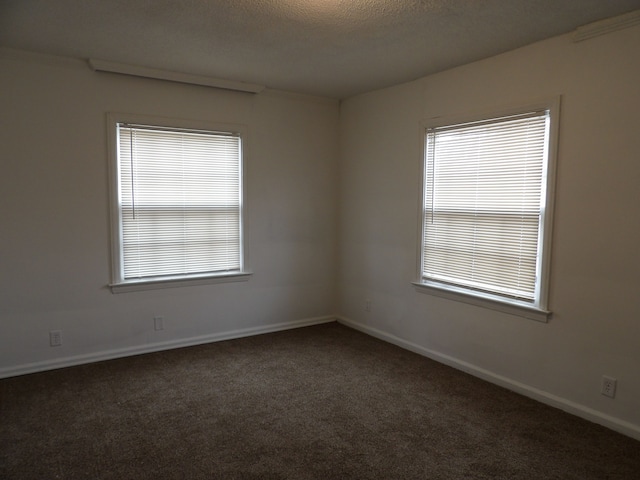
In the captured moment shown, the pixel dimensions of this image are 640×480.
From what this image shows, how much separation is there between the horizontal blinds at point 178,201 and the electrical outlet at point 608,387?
10.6ft

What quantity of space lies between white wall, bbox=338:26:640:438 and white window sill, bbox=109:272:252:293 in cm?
→ 168

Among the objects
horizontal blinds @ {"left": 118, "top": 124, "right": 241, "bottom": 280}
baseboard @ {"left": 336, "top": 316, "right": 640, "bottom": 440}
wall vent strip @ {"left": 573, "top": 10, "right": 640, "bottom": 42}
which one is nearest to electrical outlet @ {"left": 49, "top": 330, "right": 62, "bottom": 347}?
horizontal blinds @ {"left": 118, "top": 124, "right": 241, "bottom": 280}

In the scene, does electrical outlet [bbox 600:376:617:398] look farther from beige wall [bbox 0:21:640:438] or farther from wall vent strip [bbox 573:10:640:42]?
wall vent strip [bbox 573:10:640:42]

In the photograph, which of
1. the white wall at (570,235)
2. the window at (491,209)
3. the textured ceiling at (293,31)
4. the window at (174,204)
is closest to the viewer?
the textured ceiling at (293,31)

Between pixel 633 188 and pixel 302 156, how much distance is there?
120 inches

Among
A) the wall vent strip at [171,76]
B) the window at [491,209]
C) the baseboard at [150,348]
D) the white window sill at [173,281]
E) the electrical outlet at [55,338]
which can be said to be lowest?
the baseboard at [150,348]

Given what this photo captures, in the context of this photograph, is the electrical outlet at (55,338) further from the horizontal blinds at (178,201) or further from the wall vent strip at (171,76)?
the wall vent strip at (171,76)

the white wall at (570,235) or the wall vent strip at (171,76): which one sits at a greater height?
the wall vent strip at (171,76)

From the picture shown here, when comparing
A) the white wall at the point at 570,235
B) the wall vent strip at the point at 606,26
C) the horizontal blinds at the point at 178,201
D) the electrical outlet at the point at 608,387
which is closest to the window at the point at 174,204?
the horizontal blinds at the point at 178,201

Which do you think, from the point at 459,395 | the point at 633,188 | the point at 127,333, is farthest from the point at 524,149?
the point at 127,333

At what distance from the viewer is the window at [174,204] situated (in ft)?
12.8

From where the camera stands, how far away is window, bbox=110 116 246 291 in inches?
154

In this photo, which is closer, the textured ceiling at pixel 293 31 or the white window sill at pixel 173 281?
the textured ceiling at pixel 293 31

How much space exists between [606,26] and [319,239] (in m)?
3.19
